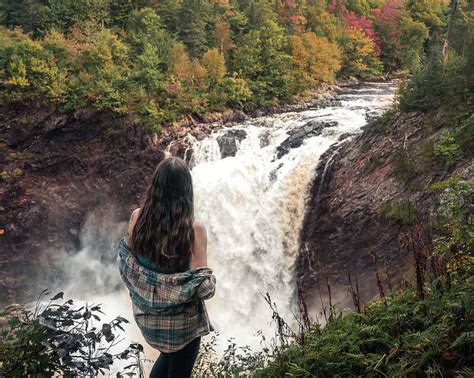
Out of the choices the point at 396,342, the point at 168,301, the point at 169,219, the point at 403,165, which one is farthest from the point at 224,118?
the point at 168,301

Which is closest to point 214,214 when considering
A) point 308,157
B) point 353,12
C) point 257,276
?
point 257,276

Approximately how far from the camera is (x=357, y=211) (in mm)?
10297

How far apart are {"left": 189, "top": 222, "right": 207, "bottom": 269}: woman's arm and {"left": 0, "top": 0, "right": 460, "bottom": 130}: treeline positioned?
44.3ft

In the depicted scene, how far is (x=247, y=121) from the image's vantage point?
17.1 metres

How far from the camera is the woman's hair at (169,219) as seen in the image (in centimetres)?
234

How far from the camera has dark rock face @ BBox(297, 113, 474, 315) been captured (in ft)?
30.0

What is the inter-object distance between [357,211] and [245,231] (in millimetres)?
3514

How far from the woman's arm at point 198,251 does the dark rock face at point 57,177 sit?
42.9 feet

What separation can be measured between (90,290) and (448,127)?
1192cm

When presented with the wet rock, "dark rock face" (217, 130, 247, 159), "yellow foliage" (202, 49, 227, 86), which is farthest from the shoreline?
the wet rock

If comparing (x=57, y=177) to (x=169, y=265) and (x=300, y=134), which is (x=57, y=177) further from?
(x=169, y=265)

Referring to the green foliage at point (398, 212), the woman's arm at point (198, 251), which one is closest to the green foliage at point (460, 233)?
the woman's arm at point (198, 251)

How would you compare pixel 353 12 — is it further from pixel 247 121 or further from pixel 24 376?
pixel 24 376

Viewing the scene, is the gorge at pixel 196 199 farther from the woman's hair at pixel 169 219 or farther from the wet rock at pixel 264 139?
the woman's hair at pixel 169 219
